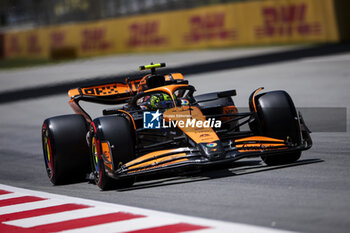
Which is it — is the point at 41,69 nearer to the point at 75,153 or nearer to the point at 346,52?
the point at 346,52

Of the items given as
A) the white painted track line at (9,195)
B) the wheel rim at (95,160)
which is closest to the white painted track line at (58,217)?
the wheel rim at (95,160)

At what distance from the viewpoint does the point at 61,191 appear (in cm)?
830

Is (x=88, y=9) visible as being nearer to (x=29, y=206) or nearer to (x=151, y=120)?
(x=151, y=120)

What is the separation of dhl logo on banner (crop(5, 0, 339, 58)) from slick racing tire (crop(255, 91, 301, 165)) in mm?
21549

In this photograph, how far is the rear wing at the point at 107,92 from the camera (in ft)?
32.9

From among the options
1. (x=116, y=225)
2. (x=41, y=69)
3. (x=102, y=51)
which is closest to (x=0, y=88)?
(x=41, y=69)

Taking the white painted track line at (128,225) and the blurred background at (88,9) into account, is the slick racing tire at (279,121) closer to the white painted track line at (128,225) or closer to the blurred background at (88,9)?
the white painted track line at (128,225)

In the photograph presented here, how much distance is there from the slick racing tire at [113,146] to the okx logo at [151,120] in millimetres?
271

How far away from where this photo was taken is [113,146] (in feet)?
25.2

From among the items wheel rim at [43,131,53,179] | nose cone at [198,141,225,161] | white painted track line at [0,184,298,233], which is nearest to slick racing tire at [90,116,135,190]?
white painted track line at [0,184,298,233]

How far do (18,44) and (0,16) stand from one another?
15.4 metres

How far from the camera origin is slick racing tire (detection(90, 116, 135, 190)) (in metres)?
7.69

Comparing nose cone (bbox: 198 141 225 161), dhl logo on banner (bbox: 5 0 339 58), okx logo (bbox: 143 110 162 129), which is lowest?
dhl logo on banner (bbox: 5 0 339 58)

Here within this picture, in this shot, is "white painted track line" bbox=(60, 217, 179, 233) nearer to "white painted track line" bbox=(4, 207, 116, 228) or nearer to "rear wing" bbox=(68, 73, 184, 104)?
"white painted track line" bbox=(4, 207, 116, 228)
